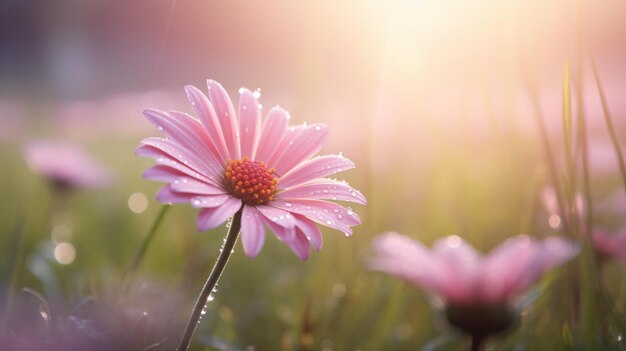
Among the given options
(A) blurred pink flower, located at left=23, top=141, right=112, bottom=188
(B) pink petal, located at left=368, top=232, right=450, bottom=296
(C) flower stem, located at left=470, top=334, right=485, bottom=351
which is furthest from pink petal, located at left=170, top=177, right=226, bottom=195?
(A) blurred pink flower, located at left=23, top=141, right=112, bottom=188

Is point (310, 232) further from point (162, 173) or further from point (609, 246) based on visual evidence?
point (609, 246)

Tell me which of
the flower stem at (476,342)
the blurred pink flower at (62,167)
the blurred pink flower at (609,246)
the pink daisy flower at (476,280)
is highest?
the blurred pink flower at (62,167)

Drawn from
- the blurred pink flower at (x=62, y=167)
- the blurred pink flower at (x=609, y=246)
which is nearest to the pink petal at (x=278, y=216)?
the blurred pink flower at (x=609, y=246)

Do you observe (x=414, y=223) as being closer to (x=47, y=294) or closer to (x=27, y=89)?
(x=47, y=294)

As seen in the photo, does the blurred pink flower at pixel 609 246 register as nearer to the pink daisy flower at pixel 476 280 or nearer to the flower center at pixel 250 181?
the pink daisy flower at pixel 476 280

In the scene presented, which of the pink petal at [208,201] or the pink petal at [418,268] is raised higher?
the pink petal at [208,201]

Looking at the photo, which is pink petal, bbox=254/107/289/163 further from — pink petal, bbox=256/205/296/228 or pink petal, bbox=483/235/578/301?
pink petal, bbox=483/235/578/301

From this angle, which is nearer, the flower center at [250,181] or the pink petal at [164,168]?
the pink petal at [164,168]

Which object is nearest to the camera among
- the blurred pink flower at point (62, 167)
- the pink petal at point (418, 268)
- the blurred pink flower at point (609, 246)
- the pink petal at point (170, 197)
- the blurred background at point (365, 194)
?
the pink petal at point (170, 197)
